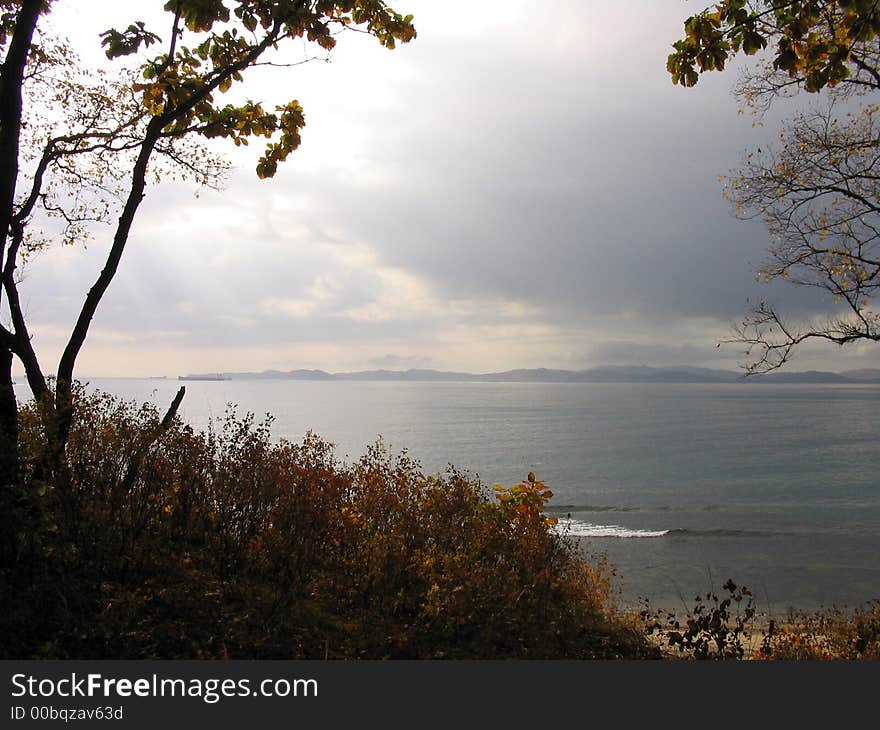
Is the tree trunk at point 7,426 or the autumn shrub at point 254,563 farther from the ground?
the tree trunk at point 7,426

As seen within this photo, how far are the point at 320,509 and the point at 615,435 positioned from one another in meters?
74.7

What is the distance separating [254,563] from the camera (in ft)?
23.7

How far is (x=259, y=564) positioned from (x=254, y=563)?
0.08m

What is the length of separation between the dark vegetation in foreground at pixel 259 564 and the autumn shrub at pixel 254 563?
0.02m

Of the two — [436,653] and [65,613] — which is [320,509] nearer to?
[436,653]

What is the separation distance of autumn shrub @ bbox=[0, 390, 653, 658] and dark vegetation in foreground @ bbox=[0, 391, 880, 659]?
21 mm

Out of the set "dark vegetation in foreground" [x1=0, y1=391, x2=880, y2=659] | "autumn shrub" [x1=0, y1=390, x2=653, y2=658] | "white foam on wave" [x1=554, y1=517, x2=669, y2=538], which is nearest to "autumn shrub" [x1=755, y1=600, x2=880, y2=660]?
"dark vegetation in foreground" [x1=0, y1=391, x2=880, y2=659]

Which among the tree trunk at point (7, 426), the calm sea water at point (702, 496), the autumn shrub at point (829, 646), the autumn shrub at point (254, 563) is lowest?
the calm sea water at point (702, 496)

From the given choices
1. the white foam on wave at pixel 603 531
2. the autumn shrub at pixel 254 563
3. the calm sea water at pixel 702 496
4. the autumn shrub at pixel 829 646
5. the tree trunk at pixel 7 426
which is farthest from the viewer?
the white foam on wave at pixel 603 531

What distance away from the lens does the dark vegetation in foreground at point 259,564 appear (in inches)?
242

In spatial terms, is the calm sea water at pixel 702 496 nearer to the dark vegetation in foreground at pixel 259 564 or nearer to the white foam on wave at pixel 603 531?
the white foam on wave at pixel 603 531

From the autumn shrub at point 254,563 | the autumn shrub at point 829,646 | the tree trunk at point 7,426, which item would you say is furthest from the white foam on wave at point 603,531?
the tree trunk at point 7,426

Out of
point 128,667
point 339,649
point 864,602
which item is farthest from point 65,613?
point 864,602

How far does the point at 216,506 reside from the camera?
7.59 m
